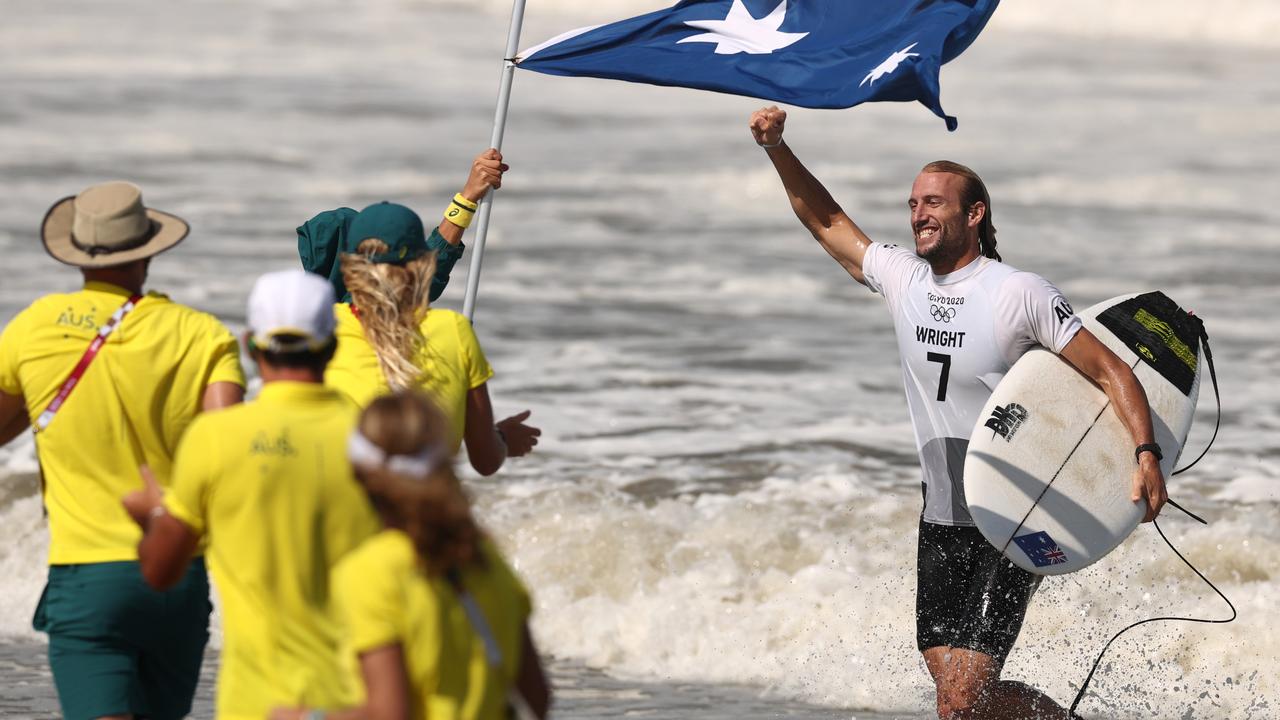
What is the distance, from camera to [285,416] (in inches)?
130

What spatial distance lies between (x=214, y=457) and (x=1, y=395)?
1114mm

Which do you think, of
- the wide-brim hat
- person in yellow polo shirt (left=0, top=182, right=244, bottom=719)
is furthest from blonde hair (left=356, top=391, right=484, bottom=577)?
the wide-brim hat

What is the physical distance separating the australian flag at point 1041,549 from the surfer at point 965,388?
11 centimetres

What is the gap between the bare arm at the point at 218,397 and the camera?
411cm

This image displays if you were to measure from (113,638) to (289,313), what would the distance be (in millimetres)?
1141

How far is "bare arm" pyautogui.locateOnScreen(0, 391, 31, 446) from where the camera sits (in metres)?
4.16

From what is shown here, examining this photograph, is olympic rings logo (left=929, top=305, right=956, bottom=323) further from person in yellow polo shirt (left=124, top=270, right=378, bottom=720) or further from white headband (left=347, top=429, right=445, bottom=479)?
white headband (left=347, top=429, right=445, bottom=479)

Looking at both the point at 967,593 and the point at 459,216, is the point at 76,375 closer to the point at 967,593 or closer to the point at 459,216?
the point at 459,216

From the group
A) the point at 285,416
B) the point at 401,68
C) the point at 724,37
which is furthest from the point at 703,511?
the point at 401,68

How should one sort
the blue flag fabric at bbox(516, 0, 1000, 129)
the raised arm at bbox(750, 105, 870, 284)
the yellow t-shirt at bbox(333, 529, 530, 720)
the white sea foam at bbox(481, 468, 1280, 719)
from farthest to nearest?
1. the white sea foam at bbox(481, 468, 1280, 719)
2. the blue flag fabric at bbox(516, 0, 1000, 129)
3. the raised arm at bbox(750, 105, 870, 284)
4. the yellow t-shirt at bbox(333, 529, 530, 720)

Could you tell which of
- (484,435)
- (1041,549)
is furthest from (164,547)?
(1041,549)

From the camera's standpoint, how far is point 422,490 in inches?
111

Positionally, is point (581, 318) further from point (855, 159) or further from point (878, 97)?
point (855, 159)

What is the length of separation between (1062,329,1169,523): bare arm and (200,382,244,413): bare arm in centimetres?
237
